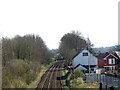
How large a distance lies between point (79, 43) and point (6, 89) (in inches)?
1496

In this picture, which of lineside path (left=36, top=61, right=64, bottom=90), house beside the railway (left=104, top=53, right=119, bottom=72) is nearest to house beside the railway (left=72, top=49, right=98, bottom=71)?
house beside the railway (left=104, top=53, right=119, bottom=72)

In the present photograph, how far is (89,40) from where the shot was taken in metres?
47.9

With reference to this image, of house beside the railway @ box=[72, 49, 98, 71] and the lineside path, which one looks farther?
house beside the railway @ box=[72, 49, 98, 71]

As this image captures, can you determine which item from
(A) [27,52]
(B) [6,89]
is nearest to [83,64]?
(A) [27,52]

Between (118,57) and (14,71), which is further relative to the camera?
(118,57)

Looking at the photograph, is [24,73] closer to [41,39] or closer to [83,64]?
[83,64]

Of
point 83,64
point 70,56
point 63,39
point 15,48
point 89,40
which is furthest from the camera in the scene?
point 63,39

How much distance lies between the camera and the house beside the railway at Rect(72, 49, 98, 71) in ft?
121

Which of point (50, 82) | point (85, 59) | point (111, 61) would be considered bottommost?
point (50, 82)

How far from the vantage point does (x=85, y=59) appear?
123 feet

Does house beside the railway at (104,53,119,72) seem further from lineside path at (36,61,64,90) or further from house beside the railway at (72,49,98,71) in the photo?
lineside path at (36,61,64,90)

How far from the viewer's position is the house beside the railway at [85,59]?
37000 mm

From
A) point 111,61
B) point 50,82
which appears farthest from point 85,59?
point 50,82

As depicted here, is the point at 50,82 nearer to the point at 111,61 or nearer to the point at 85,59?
the point at 111,61
